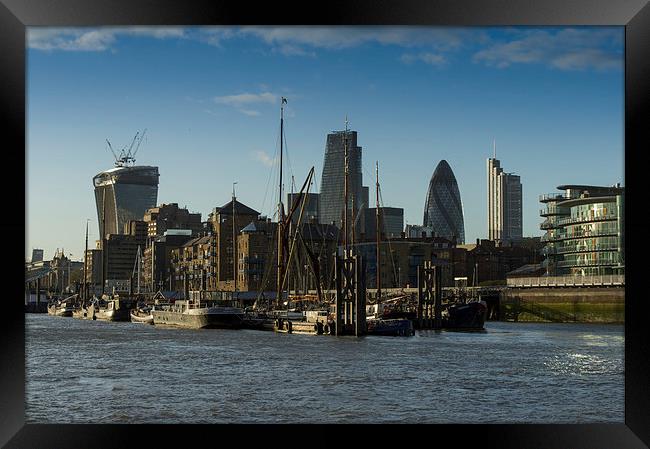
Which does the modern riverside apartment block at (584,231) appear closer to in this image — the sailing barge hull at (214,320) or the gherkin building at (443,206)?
the sailing barge hull at (214,320)

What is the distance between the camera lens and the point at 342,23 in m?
7.13

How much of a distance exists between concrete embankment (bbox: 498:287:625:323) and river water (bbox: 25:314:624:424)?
1444cm

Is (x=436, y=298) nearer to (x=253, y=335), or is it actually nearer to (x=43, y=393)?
(x=253, y=335)

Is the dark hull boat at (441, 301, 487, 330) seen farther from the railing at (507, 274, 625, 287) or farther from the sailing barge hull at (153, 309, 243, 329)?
the railing at (507, 274, 625, 287)

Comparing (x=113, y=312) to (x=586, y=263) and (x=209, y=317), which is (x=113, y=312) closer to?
(x=209, y=317)

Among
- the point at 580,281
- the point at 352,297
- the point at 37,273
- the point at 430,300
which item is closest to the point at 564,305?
the point at 580,281

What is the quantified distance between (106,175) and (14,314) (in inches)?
5918

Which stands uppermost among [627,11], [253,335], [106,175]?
[106,175]

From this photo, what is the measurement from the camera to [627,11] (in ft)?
23.4

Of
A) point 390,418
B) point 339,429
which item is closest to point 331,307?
point 390,418

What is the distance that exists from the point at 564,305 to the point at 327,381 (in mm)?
31838

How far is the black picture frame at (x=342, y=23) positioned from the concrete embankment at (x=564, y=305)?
37017mm

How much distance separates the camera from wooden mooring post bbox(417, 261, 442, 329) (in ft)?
123

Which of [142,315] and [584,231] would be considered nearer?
[142,315]
